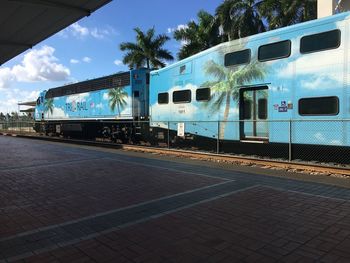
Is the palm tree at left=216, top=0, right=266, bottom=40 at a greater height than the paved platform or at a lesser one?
greater

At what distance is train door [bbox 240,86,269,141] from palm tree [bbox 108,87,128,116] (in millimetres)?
8775

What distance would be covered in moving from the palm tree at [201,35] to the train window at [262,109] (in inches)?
1076

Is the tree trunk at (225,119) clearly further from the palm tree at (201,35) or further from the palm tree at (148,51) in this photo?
the palm tree at (148,51)

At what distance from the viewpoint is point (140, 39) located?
45.1 m

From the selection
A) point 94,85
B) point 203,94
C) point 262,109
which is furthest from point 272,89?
point 94,85

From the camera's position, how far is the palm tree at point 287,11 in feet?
101

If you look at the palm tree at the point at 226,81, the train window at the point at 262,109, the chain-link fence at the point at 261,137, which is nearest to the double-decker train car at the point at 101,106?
the chain-link fence at the point at 261,137

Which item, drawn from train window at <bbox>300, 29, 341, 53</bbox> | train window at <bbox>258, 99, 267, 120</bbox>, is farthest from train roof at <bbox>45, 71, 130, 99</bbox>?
train window at <bbox>300, 29, 341, 53</bbox>

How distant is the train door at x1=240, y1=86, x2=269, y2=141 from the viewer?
472 inches

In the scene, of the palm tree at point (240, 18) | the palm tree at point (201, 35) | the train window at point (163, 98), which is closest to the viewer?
the train window at point (163, 98)

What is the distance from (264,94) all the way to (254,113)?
73cm

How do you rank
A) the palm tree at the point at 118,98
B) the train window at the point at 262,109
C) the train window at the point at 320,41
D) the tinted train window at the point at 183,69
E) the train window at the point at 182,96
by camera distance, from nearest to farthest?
the train window at the point at 320,41, the train window at the point at 262,109, the train window at the point at 182,96, the tinted train window at the point at 183,69, the palm tree at the point at 118,98

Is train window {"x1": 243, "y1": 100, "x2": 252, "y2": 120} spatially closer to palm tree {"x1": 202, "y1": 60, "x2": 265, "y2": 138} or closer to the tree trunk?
palm tree {"x1": 202, "y1": 60, "x2": 265, "y2": 138}

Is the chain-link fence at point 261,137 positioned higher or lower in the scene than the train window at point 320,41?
lower
